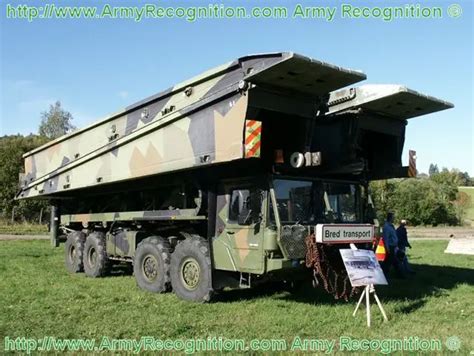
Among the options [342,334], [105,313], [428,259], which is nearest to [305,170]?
[342,334]

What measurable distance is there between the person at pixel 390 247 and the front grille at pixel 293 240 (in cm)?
485

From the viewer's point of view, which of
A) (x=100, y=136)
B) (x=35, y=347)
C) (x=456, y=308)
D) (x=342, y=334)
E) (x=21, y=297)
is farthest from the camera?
(x=100, y=136)

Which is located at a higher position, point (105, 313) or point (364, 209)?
point (364, 209)

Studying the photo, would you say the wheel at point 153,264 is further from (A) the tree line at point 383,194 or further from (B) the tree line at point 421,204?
(B) the tree line at point 421,204

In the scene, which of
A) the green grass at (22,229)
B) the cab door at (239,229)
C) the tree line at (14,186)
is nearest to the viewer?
the cab door at (239,229)

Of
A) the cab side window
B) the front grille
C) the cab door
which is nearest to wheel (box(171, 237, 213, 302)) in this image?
the cab door

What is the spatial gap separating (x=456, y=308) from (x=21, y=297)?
6.92m

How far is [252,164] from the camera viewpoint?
8.48 m

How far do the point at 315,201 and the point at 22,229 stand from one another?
2526 cm

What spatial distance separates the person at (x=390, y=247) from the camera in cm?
1195

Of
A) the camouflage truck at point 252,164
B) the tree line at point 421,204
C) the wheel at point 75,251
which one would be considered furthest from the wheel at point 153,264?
the tree line at point 421,204

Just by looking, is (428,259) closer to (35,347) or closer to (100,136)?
(100,136)

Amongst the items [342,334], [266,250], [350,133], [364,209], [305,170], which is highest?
[350,133]

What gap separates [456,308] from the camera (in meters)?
8.25
